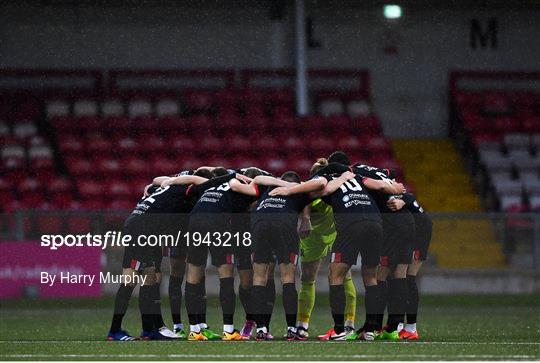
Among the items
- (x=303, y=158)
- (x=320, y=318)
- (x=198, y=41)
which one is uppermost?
(x=198, y=41)

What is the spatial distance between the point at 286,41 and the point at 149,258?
16556mm

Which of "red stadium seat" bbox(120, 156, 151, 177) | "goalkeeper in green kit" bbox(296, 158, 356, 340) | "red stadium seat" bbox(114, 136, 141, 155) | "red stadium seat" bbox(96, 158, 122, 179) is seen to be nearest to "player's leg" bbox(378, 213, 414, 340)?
"goalkeeper in green kit" bbox(296, 158, 356, 340)

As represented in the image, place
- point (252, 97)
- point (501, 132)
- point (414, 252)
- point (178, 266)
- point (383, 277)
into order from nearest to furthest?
point (178, 266)
point (383, 277)
point (414, 252)
point (252, 97)
point (501, 132)

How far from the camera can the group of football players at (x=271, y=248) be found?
48.9 ft

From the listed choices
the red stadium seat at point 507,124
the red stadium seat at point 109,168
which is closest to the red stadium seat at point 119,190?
the red stadium seat at point 109,168

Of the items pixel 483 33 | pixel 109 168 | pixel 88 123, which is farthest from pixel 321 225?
pixel 483 33

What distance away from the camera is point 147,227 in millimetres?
15406

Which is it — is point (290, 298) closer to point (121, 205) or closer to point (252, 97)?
point (121, 205)

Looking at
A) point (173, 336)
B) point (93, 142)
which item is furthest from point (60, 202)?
point (173, 336)

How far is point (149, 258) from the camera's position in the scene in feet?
49.3

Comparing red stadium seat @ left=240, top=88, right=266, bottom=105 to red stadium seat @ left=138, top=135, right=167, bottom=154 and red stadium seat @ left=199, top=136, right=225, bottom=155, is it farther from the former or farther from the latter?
red stadium seat @ left=138, top=135, right=167, bottom=154

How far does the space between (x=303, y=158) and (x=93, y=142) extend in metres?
4.15

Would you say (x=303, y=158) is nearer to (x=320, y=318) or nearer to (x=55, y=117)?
(x=55, y=117)

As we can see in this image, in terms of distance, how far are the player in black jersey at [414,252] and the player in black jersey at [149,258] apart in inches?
88.6
